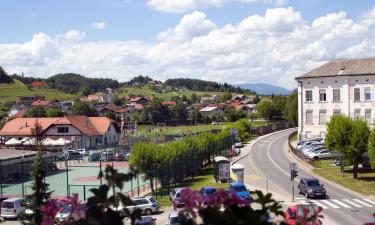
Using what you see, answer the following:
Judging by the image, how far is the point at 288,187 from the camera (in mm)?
42281

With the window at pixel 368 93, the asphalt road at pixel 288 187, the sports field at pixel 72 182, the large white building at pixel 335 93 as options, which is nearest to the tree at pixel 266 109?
the asphalt road at pixel 288 187

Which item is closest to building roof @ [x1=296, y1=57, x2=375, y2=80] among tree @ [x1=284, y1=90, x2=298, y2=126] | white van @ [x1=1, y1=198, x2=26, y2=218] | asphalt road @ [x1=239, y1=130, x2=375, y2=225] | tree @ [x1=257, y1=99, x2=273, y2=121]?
asphalt road @ [x1=239, y1=130, x2=375, y2=225]

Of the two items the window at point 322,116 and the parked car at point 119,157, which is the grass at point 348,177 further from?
the parked car at point 119,157

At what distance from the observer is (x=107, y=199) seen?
5594 millimetres

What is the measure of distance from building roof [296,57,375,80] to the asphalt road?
445 inches

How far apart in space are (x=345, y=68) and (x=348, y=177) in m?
27.5

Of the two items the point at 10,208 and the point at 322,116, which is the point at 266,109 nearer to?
the point at 322,116

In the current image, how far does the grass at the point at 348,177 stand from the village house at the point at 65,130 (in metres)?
45.6

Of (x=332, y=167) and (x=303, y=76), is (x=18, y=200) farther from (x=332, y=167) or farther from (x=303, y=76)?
(x=303, y=76)

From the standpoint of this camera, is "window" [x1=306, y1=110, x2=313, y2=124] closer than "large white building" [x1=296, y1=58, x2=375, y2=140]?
No

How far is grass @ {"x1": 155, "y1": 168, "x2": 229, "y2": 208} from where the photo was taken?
121 ft

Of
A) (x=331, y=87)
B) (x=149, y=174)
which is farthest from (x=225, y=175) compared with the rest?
(x=331, y=87)

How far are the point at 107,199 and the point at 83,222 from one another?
1.25ft

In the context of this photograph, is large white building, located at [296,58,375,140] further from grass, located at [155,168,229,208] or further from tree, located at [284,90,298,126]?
tree, located at [284,90,298,126]
